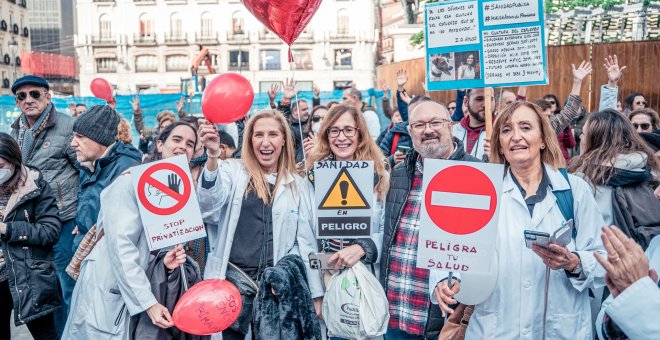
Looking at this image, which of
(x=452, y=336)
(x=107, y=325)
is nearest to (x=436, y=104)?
(x=452, y=336)

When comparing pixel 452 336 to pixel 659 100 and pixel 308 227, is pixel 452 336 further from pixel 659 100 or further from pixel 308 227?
pixel 659 100

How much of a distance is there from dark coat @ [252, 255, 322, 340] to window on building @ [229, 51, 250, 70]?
168 feet

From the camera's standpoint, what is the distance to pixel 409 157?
12.2 feet

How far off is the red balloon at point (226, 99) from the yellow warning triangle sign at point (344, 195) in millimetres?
1052

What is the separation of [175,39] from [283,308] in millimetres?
53514

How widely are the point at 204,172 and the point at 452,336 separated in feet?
5.49

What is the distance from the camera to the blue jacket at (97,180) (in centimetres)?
445

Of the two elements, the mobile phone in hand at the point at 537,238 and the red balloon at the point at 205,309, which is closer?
the mobile phone in hand at the point at 537,238

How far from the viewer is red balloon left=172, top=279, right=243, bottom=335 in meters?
3.17

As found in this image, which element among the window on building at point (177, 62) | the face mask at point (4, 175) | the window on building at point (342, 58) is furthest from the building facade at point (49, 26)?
the face mask at point (4, 175)

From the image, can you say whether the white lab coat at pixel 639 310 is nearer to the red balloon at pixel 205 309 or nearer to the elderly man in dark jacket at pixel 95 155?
the red balloon at pixel 205 309

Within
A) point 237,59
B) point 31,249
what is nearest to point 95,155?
point 31,249

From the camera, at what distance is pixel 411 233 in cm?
354

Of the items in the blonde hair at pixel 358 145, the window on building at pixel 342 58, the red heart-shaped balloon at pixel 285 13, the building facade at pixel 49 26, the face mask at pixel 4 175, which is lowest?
the face mask at pixel 4 175
